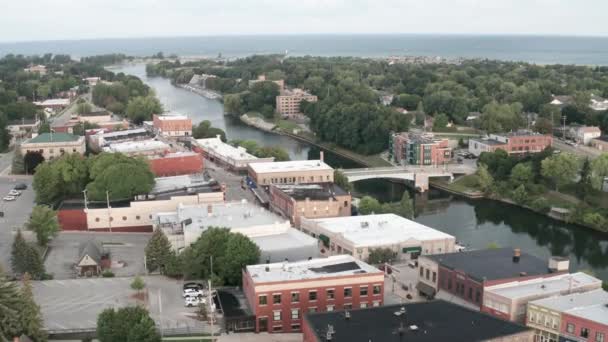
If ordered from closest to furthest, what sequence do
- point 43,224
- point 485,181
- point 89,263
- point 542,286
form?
point 542,286, point 89,263, point 43,224, point 485,181

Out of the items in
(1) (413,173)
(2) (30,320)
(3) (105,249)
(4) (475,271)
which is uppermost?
(4) (475,271)

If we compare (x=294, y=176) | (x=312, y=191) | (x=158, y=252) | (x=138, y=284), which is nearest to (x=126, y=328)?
(x=138, y=284)

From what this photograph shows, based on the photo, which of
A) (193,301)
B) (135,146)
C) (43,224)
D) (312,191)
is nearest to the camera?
(193,301)

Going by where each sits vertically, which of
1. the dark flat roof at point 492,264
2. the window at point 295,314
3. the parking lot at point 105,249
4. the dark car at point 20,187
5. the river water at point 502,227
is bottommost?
the river water at point 502,227

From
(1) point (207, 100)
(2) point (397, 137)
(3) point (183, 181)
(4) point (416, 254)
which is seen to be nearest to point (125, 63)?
(1) point (207, 100)

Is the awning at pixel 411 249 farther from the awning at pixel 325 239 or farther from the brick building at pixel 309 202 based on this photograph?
the brick building at pixel 309 202

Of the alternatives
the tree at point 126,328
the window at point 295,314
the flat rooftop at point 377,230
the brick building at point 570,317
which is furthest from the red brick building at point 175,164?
the brick building at point 570,317

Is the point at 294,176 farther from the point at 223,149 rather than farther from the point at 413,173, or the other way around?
the point at 223,149
